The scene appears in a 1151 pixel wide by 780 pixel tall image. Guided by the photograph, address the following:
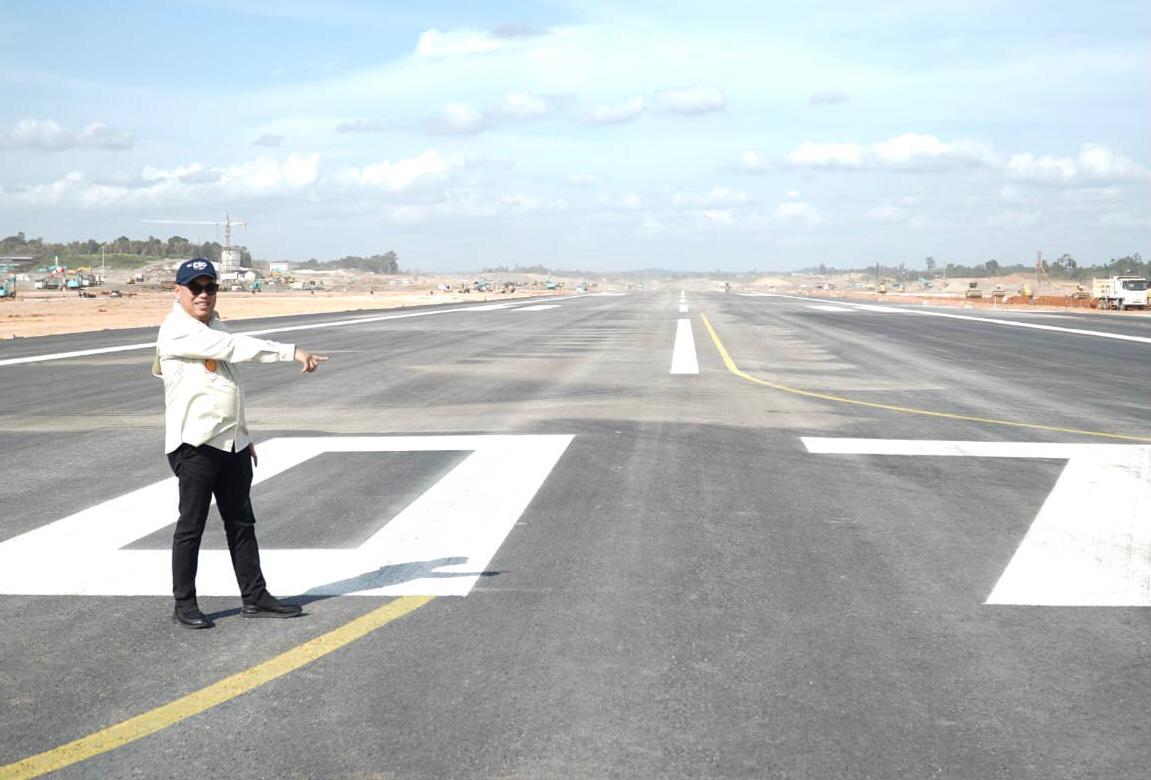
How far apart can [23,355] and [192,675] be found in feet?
68.2

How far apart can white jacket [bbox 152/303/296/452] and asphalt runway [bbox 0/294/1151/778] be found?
924mm

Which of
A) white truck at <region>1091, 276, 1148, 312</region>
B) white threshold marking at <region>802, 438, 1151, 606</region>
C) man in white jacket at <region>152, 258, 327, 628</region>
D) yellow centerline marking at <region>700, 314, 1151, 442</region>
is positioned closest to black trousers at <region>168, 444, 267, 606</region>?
man in white jacket at <region>152, 258, 327, 628</region>

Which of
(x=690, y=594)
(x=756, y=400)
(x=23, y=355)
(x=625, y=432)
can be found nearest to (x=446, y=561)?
(x=690, y=594)

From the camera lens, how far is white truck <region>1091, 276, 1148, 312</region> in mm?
55594

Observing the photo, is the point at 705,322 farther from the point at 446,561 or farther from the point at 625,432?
the point at 446,561

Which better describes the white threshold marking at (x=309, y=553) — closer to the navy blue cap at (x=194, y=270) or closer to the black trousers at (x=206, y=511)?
the black trousers at (x=206, y=511)

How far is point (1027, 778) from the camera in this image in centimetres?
361

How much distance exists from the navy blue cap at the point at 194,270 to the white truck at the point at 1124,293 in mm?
58771

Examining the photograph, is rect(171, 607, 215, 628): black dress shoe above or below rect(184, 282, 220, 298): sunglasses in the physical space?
below

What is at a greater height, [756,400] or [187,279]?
[187,279]

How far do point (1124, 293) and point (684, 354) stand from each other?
139 ft

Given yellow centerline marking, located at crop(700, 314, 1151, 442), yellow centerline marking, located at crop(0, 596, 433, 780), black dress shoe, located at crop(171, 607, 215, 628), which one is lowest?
yellow centerline marking, located at crop(700, 314, 1151, 442)

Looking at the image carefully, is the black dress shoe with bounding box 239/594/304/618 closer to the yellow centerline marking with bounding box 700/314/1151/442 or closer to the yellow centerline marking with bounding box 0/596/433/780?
the yellow centerline marking with bounding box 0/596/433/780

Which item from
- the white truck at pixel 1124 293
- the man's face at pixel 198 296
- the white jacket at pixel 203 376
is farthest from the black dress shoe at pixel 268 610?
the white truck at pixel 1124 293
